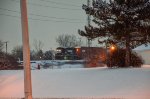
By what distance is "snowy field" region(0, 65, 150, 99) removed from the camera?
69.3 ft

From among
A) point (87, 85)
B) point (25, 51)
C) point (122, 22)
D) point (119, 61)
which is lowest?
point (87, 85)

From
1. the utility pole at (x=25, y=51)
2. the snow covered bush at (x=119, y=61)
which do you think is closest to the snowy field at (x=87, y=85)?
the snow covered bush at (x=119, y=61)

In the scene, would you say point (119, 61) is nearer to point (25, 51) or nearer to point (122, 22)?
point (122, 22)

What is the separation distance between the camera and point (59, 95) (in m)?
22.0

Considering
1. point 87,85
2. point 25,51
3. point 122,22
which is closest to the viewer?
point 25,51

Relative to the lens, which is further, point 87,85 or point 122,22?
point 122,22

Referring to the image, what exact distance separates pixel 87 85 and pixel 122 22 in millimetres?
11461

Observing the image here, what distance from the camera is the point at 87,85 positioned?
941 inches

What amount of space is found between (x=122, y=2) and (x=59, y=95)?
14.4 metres

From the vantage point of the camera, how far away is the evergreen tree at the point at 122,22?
3362 centimetres

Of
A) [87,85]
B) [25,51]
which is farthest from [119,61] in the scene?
[25,51]

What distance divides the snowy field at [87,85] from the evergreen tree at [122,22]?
22.9 feet

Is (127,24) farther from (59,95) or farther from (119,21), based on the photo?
(59,95)

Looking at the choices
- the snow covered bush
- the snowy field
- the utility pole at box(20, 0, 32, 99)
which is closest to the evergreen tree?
the snow covered bush
